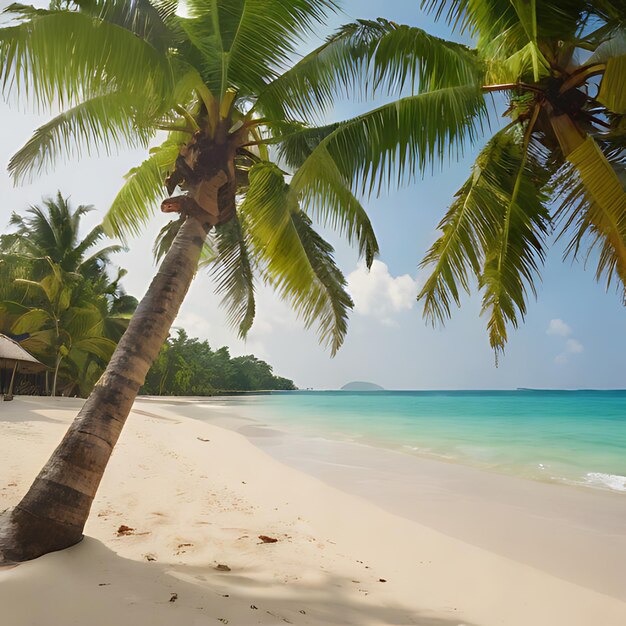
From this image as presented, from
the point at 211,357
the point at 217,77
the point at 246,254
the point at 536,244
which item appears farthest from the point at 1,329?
→ the point at 211,357

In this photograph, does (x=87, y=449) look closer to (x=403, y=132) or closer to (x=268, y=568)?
(x=268, y=568)

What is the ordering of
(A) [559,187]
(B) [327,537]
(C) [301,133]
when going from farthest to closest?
(A) [559,187], (C) [301,133], (B) [327,537]

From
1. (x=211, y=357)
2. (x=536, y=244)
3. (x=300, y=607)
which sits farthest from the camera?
(x=211, y=357)

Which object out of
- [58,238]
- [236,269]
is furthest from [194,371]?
[236,269]

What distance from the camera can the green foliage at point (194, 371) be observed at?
46969 millimetres

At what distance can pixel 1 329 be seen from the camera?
19.3m

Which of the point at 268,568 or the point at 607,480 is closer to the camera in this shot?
the point at 268,568

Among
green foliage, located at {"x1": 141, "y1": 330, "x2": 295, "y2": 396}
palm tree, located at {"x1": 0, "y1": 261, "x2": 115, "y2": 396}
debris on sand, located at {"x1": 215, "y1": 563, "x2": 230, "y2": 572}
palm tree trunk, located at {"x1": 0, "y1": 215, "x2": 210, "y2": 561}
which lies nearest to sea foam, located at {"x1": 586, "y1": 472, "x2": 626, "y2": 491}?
debris on sand, located at {"x1": 215, "y1": 563, "x2": 230, "y2": 572}

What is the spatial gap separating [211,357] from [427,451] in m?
59.6

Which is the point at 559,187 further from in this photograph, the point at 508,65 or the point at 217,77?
the point at 217,77

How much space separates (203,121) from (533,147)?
485cm

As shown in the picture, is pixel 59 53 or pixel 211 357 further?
pixel 211 357

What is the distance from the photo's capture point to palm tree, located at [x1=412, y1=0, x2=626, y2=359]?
4602 mm

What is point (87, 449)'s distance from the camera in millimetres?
3199
